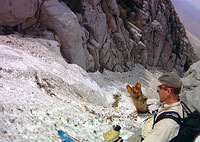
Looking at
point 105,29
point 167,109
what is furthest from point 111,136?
point 105,29

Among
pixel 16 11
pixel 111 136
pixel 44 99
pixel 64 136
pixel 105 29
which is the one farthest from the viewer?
pixel 105 29

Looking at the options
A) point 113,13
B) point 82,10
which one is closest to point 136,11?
point 113,13

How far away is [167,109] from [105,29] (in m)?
23.1

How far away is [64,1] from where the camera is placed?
18.9 metres

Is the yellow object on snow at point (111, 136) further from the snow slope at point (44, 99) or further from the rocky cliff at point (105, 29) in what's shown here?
the rocky cliff at point (105, 29)

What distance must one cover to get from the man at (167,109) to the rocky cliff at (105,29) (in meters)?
12.8

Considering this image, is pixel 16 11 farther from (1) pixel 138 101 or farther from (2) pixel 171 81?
(2) pixel 171 81

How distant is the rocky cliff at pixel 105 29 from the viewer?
15.3 meters

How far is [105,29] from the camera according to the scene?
25781mm

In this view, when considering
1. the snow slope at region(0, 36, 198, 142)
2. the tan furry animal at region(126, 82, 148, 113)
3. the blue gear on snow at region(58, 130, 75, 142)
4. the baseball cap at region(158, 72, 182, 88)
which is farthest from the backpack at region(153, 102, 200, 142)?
the tan furry animal at region(126, 82, 148, 113)

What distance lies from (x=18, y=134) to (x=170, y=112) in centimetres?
414

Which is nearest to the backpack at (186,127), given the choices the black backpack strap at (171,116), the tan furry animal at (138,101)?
the black backpack strap at (171,116)

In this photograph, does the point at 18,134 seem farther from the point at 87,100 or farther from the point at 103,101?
the point at 103,101

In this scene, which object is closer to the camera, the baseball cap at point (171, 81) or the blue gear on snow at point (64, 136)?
the baseball cap at point (171, 81)
